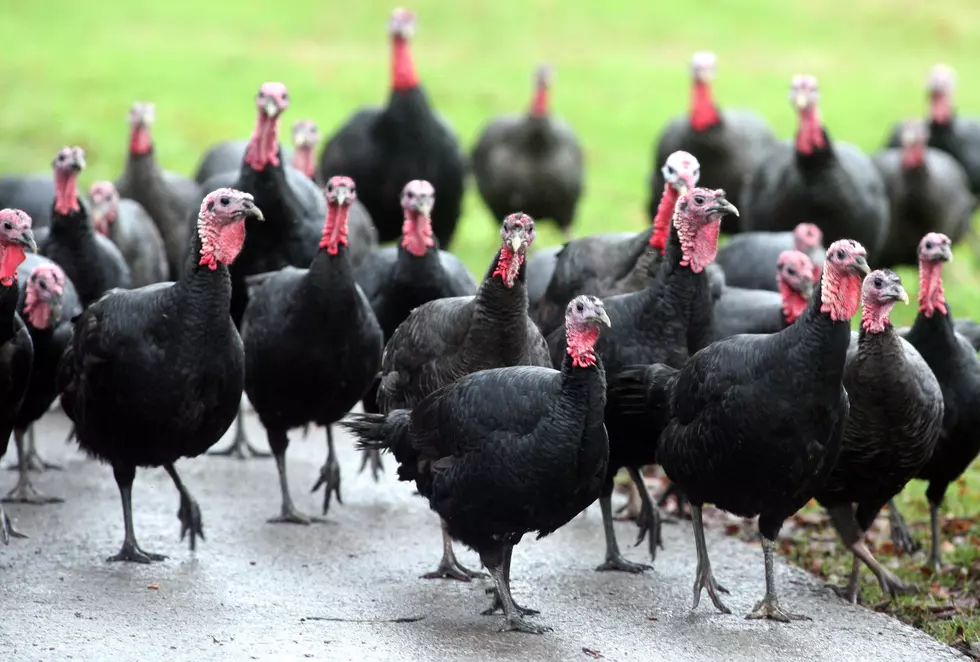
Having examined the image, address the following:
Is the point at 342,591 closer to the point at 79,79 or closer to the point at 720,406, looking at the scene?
the point at 720,406

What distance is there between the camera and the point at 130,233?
9.73 m

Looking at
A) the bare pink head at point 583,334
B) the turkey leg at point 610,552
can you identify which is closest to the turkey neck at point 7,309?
the bare pink head at point 583,334

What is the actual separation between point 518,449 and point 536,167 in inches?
307

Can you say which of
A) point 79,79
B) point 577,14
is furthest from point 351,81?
point 577,14

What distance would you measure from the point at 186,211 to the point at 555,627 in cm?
593

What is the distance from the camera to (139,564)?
6.66 meters

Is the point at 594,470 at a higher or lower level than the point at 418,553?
higher

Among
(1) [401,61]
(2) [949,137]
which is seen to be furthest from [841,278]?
(2) [949,137]

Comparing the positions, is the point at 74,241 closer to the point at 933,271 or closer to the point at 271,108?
the point at 271,108

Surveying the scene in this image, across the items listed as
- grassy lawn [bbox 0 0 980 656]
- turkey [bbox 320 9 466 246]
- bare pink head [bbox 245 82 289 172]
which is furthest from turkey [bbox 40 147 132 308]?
grassy lawn [bbox 0 0 980 656]

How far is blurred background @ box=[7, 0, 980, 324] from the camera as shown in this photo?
60.5 ft

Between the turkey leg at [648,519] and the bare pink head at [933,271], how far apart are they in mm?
1599

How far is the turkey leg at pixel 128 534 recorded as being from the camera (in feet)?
21.9

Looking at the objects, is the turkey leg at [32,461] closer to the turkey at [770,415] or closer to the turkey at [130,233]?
the turkey at [130,233]
